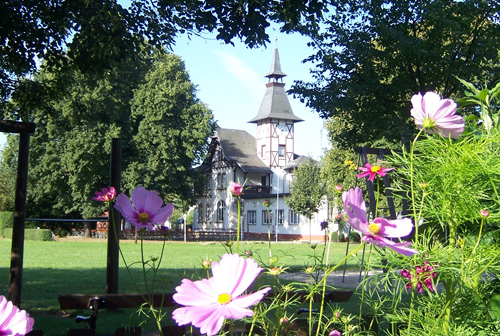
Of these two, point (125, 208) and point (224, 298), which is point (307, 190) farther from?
point (224, 298)

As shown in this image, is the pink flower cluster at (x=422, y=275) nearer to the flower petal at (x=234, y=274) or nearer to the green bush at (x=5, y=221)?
the flower petal at (x=234, y=274)

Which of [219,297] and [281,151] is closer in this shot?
[219,297]

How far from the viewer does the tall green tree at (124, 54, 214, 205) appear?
114 ft

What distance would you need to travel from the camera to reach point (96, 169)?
3394 cm

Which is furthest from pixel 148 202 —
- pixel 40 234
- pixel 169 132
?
pixel 40 234

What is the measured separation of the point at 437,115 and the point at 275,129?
187ft

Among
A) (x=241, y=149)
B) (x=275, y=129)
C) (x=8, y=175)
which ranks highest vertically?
(x=275, y=129)

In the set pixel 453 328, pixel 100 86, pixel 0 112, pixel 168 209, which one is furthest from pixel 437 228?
pixel 100 86

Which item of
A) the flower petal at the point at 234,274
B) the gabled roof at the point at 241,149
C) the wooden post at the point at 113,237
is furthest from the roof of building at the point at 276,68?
the flower petal at the point at 234,274

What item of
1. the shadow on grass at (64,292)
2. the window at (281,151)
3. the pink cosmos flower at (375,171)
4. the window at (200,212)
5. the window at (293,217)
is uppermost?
the window at (281,151)

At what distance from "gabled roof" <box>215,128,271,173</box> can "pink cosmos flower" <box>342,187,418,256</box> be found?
2076 inches

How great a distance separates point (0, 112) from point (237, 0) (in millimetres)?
5464

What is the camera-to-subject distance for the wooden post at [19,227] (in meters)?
3.71

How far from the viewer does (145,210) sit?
3.44 feet
